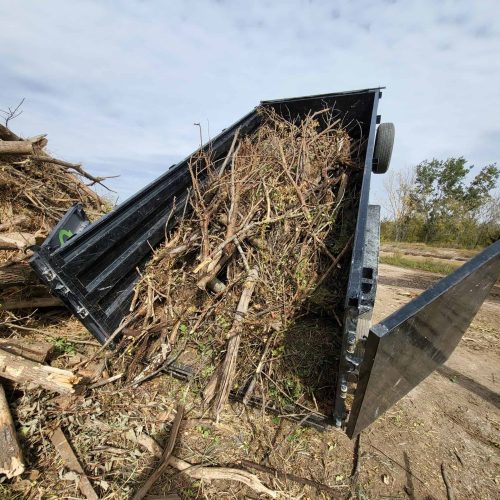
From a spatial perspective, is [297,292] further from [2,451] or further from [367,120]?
[367,120]

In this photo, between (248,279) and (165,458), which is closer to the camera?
(165,458)

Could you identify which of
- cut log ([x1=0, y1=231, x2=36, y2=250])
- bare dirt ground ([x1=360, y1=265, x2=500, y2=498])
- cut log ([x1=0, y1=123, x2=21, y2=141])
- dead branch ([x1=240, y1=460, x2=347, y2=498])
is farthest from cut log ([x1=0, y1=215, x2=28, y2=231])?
bare dirt ground ([x1=360, y1=265, x2=500, y2=498])

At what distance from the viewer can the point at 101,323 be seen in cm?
206

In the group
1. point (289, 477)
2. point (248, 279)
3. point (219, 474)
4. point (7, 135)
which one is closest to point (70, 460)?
point (219, 474)

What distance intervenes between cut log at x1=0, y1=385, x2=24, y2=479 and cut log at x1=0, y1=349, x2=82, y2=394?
0.64ft

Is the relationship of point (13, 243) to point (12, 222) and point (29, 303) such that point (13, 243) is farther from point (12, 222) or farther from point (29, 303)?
point (12, 222)

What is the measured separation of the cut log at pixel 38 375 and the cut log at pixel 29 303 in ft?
2.52

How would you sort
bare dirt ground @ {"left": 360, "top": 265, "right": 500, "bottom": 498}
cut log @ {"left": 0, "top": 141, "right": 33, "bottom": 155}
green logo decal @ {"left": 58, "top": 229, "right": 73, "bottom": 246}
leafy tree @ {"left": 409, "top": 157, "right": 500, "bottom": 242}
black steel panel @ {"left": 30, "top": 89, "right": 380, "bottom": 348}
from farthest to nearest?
leafy tree @ {"left": 409, "top": 157, "right": 500, "bottom": 242}, cut log @ {"left": 0, "top": 141, "right": 33, "bottom": 155}, green logo decal @ {"left": 58, "top": 229, "right": 73, "bottom": 246}, black steel panel @ {"left": 30, "top": 89, "right": 380, "bottom": 348}, bare dirt ground @ {"left": 360, "top": 265, "right": 500, "bottom": 498}

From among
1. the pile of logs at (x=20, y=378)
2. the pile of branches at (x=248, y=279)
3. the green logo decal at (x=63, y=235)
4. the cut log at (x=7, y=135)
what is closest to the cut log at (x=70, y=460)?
the pile of logs at (x=20, y=378)

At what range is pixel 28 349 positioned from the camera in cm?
202

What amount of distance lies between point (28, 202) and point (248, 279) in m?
3.07

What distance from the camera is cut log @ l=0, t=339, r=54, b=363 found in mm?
1977

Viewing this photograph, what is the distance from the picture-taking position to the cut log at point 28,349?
77.8 inches

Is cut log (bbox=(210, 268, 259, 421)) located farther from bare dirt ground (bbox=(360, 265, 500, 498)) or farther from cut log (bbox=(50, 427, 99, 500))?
bare dirt ground (bbox=(360, 265, 500, 498))
